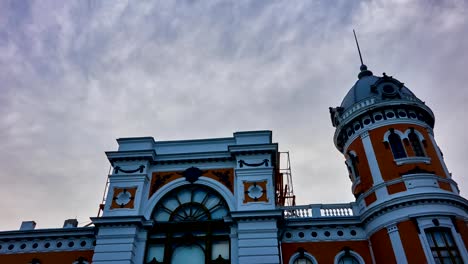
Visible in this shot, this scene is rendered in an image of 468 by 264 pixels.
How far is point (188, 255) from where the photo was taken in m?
19.4

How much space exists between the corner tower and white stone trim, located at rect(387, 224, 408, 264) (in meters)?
0.05

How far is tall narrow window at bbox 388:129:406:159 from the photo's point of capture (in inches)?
819

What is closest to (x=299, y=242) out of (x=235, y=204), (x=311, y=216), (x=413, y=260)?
(x=311, y=216)

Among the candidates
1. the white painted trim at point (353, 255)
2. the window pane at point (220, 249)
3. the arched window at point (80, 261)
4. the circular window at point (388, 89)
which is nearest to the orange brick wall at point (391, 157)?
the circular window at point (388, 89)

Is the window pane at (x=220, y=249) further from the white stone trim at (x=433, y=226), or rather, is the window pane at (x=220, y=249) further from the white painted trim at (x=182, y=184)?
the white stone trim at (x=433, y=226)

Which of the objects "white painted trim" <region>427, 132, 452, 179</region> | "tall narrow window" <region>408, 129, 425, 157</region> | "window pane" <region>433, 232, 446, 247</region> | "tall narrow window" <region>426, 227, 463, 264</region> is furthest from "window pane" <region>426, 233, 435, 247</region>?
"tall narrow window" <region>408, 129, 425, 157</region>

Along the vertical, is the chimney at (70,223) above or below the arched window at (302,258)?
above

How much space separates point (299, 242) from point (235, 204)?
4192 millimetres

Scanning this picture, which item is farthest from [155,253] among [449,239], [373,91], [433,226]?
[373,91]

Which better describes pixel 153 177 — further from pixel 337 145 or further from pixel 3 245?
pixel 337 145

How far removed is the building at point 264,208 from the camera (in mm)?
18578

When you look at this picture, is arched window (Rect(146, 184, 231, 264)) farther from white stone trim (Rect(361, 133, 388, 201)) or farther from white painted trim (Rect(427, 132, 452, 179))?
white painted trim (Rect(427, 132, 452, 179))

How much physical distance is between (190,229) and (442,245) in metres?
12.7

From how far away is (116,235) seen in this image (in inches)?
770
